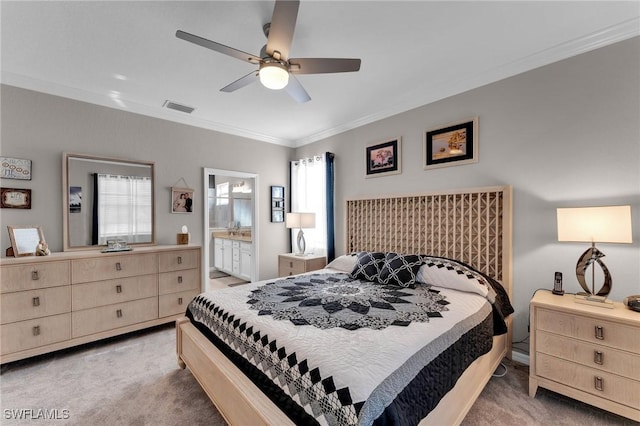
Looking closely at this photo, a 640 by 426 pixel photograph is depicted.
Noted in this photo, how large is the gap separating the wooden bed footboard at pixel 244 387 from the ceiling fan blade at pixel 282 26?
1999 mm

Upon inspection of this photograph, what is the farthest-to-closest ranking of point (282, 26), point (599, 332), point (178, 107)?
point (178, 107), point (599, 332), point (282, 26)

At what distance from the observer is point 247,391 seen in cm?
140

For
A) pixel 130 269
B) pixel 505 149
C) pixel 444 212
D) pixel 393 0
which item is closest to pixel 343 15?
pixel 393 0

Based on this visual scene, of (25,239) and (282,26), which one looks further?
(25,239)

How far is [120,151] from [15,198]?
3.34 ft

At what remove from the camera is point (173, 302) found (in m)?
3.20

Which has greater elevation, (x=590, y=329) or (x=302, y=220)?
(x=302, y=220)

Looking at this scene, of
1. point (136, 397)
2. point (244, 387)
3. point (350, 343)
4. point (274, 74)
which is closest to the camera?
point (350, 343)

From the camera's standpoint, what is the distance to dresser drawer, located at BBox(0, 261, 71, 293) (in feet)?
7.39

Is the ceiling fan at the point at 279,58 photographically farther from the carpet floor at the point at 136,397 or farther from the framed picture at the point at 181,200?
the carpet floor at the point at 136,397

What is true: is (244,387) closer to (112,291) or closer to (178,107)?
(112,291)

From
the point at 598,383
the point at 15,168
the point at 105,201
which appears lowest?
the point at 598,383

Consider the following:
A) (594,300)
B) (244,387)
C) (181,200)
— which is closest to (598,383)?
(594,300)

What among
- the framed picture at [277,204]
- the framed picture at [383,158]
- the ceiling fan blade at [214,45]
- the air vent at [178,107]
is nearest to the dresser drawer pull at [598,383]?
the framed picture at [383,158]
